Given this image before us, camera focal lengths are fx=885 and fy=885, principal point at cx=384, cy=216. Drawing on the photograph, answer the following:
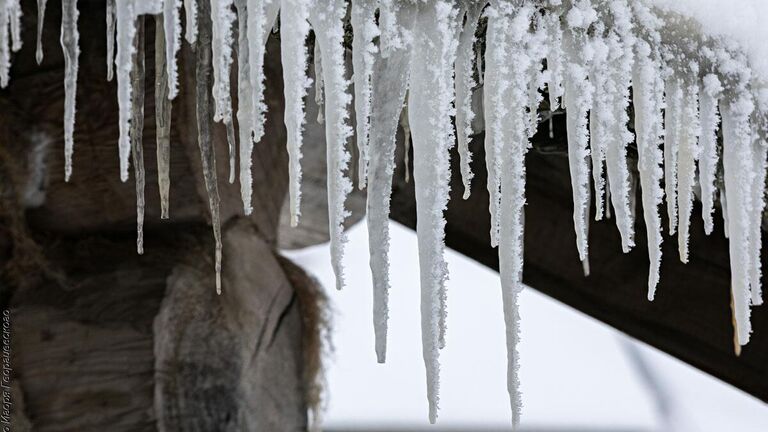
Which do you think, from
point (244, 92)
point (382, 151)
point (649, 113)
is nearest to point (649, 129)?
point (649, 113)

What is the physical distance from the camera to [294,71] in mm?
761

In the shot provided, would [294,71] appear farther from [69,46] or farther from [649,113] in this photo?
[649,113]

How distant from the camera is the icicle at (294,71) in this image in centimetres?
73

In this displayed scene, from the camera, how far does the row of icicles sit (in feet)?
2.43

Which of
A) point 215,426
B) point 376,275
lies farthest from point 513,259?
point 215,426

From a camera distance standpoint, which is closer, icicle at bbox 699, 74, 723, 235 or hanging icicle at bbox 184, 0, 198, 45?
hanging icicle at bbox 184, 0, 198, 45

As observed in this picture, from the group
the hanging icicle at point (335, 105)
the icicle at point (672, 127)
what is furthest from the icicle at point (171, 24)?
the icicle at point (672, 127)

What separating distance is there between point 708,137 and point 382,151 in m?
0.37

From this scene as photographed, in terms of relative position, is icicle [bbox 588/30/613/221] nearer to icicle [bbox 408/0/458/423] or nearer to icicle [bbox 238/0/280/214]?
icicle [bbox 408/0/458/423]

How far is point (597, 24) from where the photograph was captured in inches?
31.9

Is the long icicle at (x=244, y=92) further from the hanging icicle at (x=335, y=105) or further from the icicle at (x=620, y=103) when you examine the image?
the icicle at (x=620, y=103)

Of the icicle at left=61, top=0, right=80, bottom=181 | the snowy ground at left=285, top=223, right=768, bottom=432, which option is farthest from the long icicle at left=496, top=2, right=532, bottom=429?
the snowy ground at left=285, top=223, right=768, bottom=432

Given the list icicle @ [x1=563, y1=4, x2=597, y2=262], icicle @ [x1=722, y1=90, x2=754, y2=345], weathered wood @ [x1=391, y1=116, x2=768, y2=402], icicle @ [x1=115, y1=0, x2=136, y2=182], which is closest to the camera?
icicle @ [x1=115, y1=0, x2=136, y2=182]

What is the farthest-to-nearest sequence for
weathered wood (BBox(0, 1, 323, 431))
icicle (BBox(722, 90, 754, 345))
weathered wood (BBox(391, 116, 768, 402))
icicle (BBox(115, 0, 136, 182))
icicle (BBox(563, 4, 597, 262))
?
weathered wood (BBox(391, 116, 768, 402)) → weathered wood (BBox(0, 1, 323, 431)) → icicle (BBox(722, 90, 754, 345)) → icicle (BBox(563, 4, 597, 262)) → icicle (BBox(115, 0, 136, 182))
